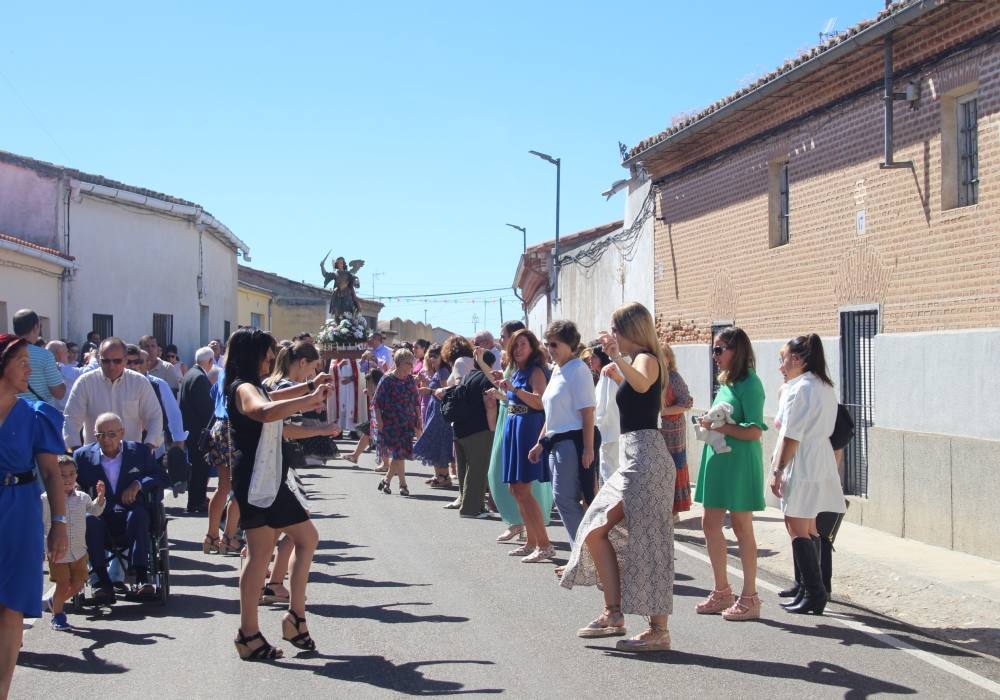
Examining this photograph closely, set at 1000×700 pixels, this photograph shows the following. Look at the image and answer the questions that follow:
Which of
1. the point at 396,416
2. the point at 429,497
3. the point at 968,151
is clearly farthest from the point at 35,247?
the point at 968,151

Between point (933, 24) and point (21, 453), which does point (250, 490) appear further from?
point (933, 24)

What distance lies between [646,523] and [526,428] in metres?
3.38

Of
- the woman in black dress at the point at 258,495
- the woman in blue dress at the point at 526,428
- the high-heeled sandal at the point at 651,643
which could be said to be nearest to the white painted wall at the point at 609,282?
Result: the woman in blue dress at the point at 526,428

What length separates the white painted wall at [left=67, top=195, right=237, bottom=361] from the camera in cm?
2773

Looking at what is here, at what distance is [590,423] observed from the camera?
29.4 ft

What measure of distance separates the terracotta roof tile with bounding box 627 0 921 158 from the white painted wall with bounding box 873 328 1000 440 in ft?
11.7

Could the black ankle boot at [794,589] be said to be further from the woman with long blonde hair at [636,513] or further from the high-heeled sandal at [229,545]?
the high-heeled sandal at [229,545]

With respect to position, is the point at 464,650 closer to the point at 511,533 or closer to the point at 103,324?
the point at 511,533

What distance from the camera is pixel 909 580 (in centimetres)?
950

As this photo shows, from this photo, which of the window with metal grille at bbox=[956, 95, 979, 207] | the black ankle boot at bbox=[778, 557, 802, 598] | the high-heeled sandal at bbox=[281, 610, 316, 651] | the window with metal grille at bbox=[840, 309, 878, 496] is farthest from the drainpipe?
the high-heeled sandal at bbox=[281, 610, 316, 651]

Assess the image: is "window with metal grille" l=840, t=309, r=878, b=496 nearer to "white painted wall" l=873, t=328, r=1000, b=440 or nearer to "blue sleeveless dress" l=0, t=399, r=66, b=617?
"white painted wall" l=873, t=328, r=1000, b=440

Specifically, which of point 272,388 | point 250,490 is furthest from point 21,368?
point 272,388

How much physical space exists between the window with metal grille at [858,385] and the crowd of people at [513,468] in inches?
123

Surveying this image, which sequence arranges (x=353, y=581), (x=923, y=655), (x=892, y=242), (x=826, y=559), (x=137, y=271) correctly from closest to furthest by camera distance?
(x=923, y=655), (x=826, y=559), (x=353, y=581), (x=892, y=242), (x=137, y=271)
